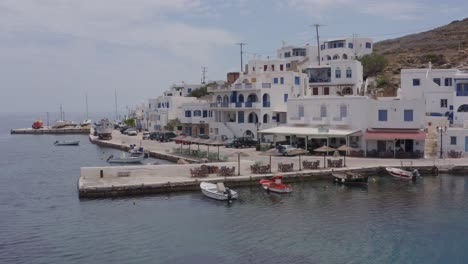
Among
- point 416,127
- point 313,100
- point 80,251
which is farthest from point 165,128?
point 80,251

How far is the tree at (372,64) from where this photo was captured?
8844cm

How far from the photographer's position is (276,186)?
120ft

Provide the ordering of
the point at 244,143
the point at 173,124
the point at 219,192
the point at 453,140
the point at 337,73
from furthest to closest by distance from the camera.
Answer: the point at 173,124
the point at 337,73
the point at 244,143
the point at 453,140
the point at 219,192

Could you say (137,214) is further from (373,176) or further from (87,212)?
(373,176)

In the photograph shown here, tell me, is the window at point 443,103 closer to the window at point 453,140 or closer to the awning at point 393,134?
the window at point 453,140

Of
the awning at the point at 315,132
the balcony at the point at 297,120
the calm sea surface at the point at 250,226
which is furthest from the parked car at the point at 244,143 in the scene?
the calm sea surface at the point at 250,226

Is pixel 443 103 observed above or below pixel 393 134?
above

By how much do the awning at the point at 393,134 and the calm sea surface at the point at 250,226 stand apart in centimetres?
717

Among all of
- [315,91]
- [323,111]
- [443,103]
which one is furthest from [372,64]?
[323,111]

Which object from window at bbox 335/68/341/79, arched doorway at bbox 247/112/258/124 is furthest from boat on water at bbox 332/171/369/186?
window at bbox 335/68/341/79

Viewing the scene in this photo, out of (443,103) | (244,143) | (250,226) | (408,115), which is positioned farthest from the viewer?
(443,103)

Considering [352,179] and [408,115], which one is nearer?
[352,179]

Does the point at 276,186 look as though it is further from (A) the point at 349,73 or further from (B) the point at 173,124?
(B) the point at 173,124

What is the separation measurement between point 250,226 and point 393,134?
995 inches
